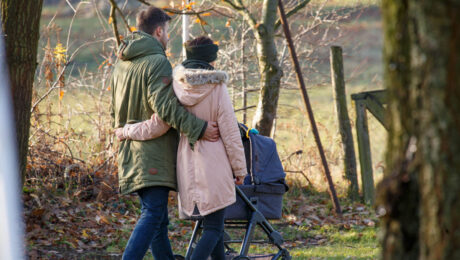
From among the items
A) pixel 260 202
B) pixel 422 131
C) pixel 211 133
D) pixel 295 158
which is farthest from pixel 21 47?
pixel 295 158

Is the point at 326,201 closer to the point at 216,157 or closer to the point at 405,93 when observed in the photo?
the point at 216,157

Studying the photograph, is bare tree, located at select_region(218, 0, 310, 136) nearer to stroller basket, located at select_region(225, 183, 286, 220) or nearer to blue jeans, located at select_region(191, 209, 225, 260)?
stroller basket, located at select_region(225, 183, 286, 220)

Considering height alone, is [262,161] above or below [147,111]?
below

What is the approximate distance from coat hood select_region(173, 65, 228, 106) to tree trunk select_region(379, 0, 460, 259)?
2.09 meters

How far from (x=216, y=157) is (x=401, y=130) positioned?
2123mm

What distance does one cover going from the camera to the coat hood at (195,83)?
382 cm

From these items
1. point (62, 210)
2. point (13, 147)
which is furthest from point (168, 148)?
point (62, 210)

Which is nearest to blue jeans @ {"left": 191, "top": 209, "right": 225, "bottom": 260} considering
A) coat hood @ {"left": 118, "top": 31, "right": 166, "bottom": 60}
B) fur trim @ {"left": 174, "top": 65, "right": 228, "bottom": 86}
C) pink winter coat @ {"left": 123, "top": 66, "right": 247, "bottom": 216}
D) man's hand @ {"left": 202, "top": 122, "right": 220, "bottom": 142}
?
pink winter coat @ {"left": 123, "top": 66, "right": 247, "bottom": 216}

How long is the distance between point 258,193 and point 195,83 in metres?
1.14

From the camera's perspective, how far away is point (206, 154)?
12.6 feet

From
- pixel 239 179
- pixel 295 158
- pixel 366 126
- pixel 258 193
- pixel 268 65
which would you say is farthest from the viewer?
pixel 295 158

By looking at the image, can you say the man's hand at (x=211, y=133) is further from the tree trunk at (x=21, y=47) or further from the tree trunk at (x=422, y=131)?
the tree trunk at (x=422, y=131)

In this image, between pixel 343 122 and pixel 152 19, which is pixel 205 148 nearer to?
pixel 152 19

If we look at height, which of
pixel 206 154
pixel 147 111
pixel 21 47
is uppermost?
pixel 21 47
